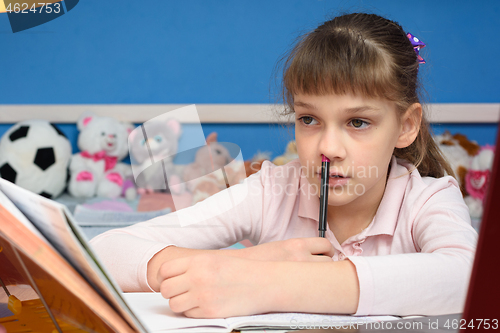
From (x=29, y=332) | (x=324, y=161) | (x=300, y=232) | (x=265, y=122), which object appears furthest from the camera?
(x=265, y=122)

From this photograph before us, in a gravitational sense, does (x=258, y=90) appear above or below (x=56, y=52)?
below

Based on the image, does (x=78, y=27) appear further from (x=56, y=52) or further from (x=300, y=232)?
(x=300, y=232)

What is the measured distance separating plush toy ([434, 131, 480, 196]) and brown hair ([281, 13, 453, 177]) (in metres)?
1.07

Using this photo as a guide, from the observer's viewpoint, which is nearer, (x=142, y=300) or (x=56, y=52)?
(x=142, y=300)

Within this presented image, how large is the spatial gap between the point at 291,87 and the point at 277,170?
203mm

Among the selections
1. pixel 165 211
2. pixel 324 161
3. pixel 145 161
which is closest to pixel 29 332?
pixel 324 161

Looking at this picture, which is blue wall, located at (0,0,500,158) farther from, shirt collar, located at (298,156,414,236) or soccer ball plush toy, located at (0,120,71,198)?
shirt collar, located at (298,156,414,236)

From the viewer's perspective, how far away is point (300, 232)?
798 mm

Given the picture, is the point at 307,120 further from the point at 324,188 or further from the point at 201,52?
the point at 201,52

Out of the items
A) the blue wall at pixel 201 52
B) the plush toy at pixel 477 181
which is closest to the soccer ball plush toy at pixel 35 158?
the blue wall at pixel 201 52

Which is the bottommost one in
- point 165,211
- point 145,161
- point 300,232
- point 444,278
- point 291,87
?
point 165,211

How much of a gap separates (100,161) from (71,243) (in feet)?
5.76

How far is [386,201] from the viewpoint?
2.42ft

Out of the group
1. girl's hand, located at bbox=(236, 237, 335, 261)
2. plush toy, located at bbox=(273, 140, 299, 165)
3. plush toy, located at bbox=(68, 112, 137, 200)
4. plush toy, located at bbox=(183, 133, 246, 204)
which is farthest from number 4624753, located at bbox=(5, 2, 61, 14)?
girl's hand, located at bbox=(236, 237, 335, 261)
